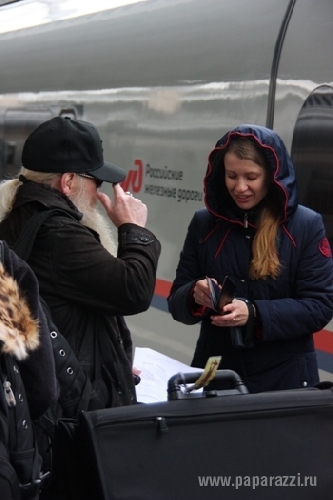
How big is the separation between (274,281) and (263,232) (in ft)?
0.51

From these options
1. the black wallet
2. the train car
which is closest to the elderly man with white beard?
the black wallet

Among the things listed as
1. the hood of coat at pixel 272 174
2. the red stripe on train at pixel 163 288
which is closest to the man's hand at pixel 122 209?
the hood of coat at pixel 272 174

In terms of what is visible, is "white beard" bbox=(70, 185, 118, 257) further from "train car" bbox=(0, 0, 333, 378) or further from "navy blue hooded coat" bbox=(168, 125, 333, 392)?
"train car" bbox=(0, 0, 333, 378)

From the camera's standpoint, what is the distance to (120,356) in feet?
8.27

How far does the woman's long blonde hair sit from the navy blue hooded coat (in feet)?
0.07

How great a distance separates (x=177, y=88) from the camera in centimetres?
483

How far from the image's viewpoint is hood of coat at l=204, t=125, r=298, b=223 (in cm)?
289

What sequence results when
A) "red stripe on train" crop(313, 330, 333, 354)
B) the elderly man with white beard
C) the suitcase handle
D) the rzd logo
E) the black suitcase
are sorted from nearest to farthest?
1. the black suitcase
2. the suitcase handle
3. the elderly man with white beard
4. "red stripe on train" crop(313, 330, 333, 354)
5. the rzd logo

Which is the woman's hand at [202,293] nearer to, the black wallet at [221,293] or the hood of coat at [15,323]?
the black wallet at [221,293]

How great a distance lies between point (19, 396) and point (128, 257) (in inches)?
31.4

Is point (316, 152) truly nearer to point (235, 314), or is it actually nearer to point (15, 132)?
point (235, 314)

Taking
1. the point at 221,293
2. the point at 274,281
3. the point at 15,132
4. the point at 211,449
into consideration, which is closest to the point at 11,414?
the point at 211,449

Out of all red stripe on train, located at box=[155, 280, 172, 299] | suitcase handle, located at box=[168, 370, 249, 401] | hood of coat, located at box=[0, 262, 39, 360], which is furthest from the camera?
red stripe on train, located at box=[155, 280, 172, 299]

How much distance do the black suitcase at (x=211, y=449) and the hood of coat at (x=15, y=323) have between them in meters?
0.24
